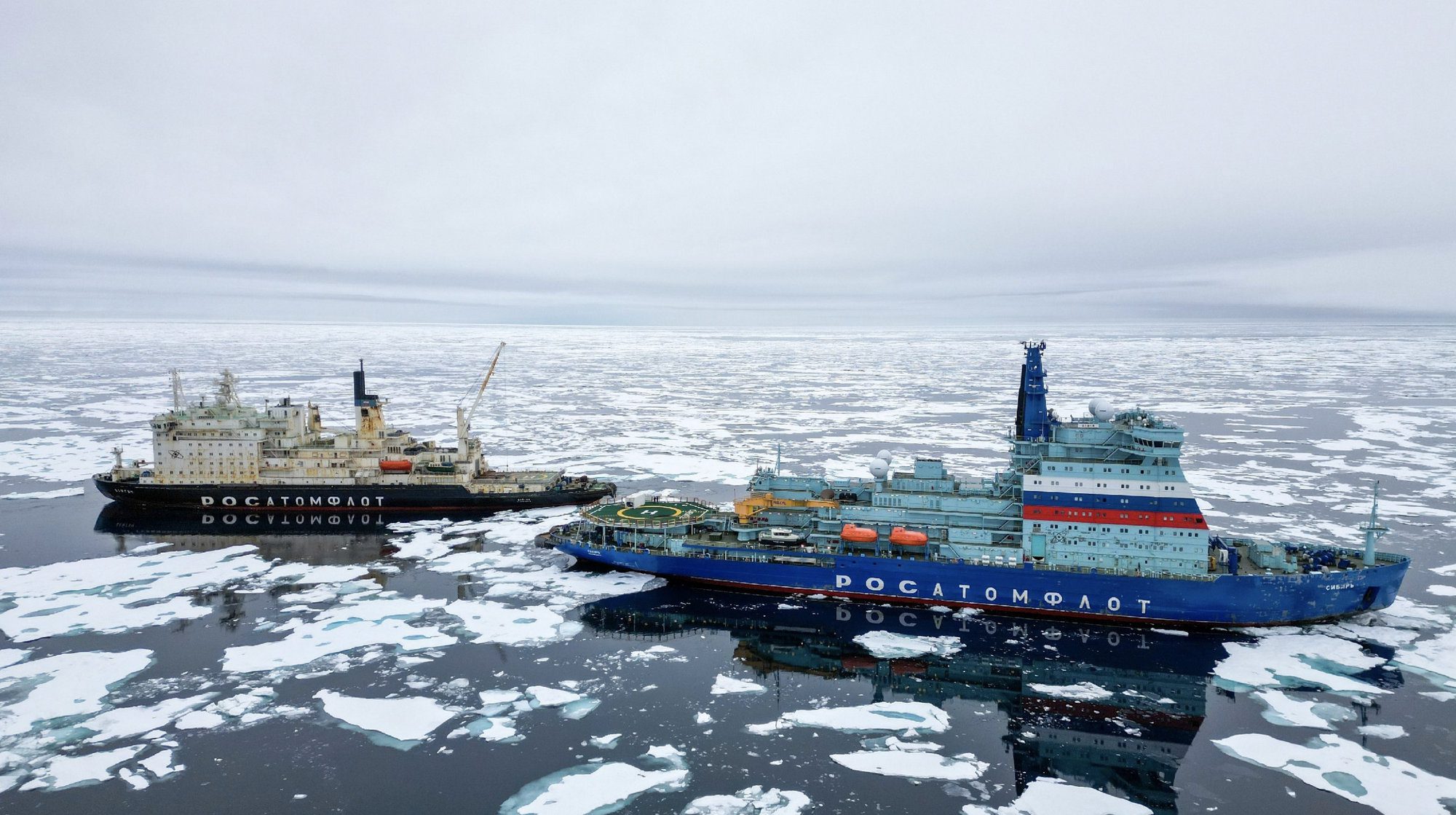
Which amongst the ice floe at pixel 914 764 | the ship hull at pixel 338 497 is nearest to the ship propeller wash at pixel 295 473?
the ship hull at pixel 338 497

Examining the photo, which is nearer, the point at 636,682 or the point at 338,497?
the point at 636,682

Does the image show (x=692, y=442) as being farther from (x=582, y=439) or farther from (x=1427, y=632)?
(x=1427, y=632)

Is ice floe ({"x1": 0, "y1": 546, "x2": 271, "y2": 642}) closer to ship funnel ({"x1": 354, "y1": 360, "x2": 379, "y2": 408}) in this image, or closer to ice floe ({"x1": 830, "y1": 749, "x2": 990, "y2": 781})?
ship funnel ({"x1": 354, "y1": 360, "x2": 379, "y2": 408})

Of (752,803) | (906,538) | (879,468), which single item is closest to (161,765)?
(752,803)

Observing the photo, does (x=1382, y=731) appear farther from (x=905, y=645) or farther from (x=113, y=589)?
(x=113, y=589)

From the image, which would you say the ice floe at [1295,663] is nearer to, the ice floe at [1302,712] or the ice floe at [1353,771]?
the ice floe at [1302,712]

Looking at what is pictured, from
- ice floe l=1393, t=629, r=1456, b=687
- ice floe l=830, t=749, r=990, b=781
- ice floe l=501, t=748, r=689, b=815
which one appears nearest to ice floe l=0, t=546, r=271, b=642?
ice floe l=501, t=748, r=689, b=815

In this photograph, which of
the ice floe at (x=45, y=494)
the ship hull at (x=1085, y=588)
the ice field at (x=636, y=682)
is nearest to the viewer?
the ice field at (x=636, y=682)
